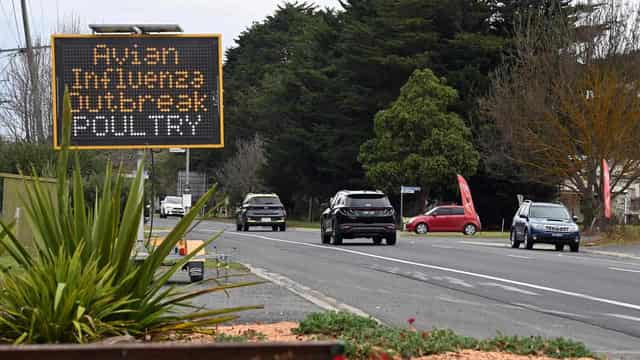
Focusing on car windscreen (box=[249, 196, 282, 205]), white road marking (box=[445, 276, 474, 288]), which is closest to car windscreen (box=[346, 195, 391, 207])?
white road marking (box=[445, 276, 474, 288])

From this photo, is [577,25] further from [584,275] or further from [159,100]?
[159,100]

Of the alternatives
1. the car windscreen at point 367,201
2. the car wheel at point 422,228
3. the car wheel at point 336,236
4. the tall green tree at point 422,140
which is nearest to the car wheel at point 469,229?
the car wheel at point 422,228

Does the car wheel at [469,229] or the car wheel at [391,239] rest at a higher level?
the car wheel at [391,239]

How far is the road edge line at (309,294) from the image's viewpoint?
13641mm

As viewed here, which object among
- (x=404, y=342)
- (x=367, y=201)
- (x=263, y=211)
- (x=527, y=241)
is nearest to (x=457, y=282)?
(x=404, y=342)

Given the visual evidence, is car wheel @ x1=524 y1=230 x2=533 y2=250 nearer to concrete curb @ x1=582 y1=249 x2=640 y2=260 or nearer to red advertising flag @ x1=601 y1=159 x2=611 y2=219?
concrete curb @ x1=582 y1=249 x2=640 y2=260

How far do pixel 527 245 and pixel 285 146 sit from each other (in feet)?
152

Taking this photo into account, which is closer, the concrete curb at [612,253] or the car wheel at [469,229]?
the concrete curb at [612,253]

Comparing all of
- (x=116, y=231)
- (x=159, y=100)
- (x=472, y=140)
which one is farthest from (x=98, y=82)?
(x=472, y=140)

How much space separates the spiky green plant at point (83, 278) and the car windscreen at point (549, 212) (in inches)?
1129

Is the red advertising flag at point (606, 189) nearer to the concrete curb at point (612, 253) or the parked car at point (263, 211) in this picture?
the concrete curb at point (612, 253)

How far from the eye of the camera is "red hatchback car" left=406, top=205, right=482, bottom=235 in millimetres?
55250

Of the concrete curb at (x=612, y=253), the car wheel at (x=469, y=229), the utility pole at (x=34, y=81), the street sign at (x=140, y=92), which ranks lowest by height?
the concrete curb at (x=612, y=253)

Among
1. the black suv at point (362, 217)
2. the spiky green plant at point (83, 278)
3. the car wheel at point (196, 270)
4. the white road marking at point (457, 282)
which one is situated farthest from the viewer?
the black suv at point (362, 217)
